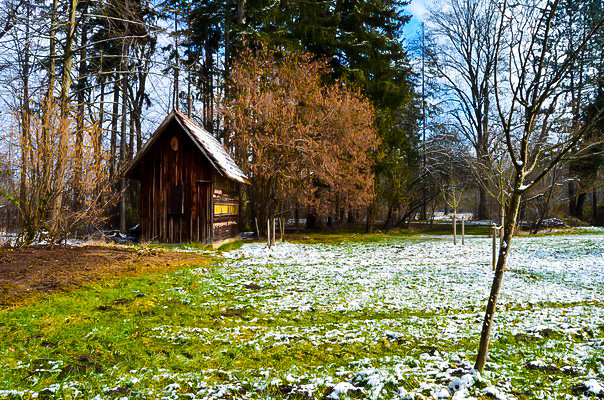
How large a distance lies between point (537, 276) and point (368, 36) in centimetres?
2026

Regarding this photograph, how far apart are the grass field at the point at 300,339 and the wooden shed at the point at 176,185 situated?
7.39 meters

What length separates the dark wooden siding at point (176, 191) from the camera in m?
16.6

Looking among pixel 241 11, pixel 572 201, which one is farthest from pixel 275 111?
pixel 572 201

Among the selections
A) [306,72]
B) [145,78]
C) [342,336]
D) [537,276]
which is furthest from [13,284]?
[145,78]

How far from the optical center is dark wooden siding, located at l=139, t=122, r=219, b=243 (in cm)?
1659

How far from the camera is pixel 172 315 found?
618 cm

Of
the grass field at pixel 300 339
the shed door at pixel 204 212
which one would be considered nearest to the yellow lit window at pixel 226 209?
the shed door at pixel 204 212

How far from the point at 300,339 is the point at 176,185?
43.0 feet

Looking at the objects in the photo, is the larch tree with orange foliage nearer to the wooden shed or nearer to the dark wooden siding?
the wooden shed

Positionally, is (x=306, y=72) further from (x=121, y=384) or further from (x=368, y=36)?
(x=121, y=384)

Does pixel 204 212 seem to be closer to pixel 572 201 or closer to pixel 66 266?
pixel 66 266

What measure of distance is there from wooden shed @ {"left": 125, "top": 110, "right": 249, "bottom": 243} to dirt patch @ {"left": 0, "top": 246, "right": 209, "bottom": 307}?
4009 mm

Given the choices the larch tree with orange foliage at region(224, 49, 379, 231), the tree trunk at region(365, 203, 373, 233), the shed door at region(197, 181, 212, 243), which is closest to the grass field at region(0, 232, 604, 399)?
the shed door at region(197, 181, 212, 243)

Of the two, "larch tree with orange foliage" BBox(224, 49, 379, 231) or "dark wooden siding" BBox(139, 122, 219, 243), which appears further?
"larch tree with orange foliage" BBox(224, 49, 379, 231)
